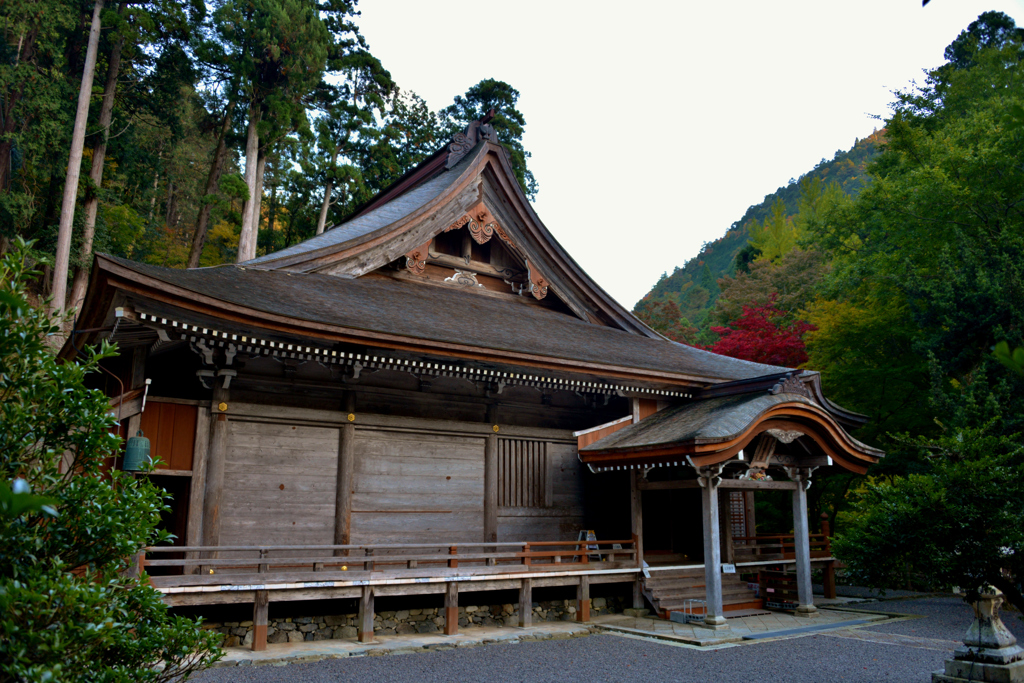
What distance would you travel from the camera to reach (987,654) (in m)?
7.44

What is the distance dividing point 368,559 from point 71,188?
17.4 m

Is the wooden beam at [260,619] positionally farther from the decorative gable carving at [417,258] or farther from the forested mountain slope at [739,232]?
the forested mountain slope at [739,232]

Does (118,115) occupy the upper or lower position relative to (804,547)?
upper

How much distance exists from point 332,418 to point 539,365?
3511 millimetres

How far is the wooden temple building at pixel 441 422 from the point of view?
9836 millimetres

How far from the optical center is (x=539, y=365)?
11594 mm

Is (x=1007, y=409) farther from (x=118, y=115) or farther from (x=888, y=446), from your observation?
(x=118, y=115)

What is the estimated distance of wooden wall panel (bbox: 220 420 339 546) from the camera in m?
10.4

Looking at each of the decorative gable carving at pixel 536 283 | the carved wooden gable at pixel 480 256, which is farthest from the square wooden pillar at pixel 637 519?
the carved wooden gable at pixel 480 256

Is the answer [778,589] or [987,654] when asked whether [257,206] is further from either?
[987,654]

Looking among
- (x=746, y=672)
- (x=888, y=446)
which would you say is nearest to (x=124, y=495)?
(x=746, y=672)

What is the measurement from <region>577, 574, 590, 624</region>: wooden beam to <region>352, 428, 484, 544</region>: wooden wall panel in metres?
2.00

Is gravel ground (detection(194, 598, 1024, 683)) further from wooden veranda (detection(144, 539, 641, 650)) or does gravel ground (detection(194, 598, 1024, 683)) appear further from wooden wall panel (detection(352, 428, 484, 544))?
wooden wall panel (detection(352, 428, 484, 544))

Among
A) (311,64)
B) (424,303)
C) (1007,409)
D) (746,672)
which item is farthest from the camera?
(311,64)
